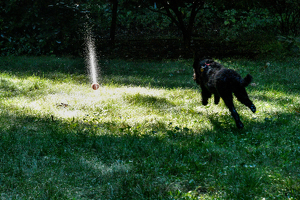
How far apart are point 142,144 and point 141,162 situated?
58 cm

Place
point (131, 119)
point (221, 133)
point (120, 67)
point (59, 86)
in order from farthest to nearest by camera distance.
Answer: point (120, 67)
point (59, 86)
point (131, 119)
point (221, 133)

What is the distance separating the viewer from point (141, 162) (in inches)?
154

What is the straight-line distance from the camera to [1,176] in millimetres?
3525

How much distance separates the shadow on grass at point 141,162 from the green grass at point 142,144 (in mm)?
13

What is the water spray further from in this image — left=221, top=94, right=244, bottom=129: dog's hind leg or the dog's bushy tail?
the dog's bushy tail

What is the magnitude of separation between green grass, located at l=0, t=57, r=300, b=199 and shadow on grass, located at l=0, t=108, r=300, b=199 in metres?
0.01

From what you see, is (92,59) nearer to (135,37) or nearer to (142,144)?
(135,37)

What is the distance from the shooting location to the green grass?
3.30 meters

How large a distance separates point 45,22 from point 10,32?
2.30 metres

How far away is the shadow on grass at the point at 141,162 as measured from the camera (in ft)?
10.7

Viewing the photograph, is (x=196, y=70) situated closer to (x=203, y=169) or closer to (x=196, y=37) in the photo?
(x=203, y=169)

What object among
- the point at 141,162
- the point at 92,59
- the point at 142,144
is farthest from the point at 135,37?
the point at 141,162

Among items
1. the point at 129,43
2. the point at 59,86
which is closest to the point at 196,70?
the point at 59,86

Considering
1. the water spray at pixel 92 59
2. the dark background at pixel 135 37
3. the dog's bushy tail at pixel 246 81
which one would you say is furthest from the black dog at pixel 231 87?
the dark background at pixel 135 37
